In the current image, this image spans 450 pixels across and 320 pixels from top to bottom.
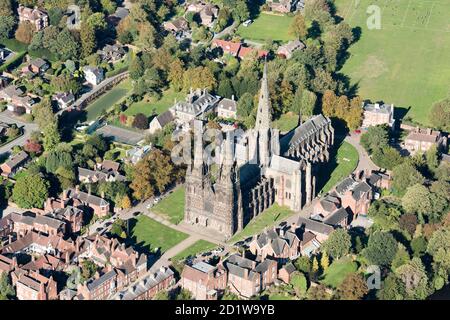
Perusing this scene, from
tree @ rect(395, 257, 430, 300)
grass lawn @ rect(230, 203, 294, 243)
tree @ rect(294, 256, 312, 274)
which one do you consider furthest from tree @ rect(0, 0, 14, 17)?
tree @ rect(395, 257, 430, 300)

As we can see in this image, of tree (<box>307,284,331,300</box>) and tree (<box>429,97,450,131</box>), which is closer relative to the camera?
tree (<box>307,284,331,300</box>)

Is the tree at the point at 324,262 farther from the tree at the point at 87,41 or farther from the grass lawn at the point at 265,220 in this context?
the tree at the point at 87,41

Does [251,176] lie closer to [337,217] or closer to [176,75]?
[337,217]

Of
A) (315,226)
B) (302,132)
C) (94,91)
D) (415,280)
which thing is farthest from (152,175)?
(415,280)

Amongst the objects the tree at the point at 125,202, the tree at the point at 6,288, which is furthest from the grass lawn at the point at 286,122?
the tree at the point at 6,288

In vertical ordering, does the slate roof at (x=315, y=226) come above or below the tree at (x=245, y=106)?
below

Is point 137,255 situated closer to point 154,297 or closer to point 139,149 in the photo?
point 154,297

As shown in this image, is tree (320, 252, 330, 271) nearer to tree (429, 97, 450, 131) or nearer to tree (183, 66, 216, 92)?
tree (429, 97, 450, 131)
